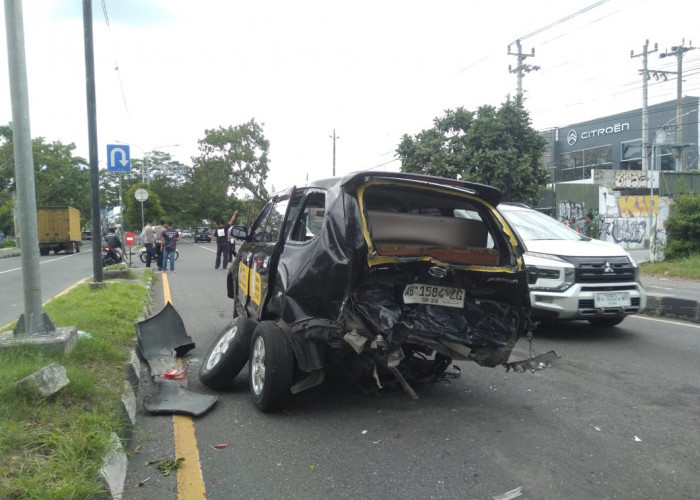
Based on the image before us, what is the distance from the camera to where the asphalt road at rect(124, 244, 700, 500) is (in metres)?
3.10

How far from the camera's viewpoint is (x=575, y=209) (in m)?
24.0

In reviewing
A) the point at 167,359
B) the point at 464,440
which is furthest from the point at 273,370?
the point at 167,359

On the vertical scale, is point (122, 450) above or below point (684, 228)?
below

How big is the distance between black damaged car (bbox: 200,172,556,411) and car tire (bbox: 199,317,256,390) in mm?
12

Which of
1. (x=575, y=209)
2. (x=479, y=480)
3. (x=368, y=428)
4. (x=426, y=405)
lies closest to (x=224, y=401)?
(x=368, y=428)

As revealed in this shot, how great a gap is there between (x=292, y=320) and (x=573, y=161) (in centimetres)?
4099

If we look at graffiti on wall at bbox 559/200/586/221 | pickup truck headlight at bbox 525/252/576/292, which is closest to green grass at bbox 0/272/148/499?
pickup truck headlight at bbox 525/252/576/292

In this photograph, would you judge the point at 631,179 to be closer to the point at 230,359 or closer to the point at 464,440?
the point at 464,440

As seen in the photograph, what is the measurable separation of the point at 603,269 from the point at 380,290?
4139 millimetres

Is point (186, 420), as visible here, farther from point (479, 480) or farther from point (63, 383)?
point (479, 480)

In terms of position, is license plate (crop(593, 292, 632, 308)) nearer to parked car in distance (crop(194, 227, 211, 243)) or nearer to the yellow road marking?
the yellow road marking

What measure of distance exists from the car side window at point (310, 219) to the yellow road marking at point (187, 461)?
1735 mm

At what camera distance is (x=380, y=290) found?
4.00 meters

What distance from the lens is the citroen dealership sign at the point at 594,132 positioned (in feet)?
122
